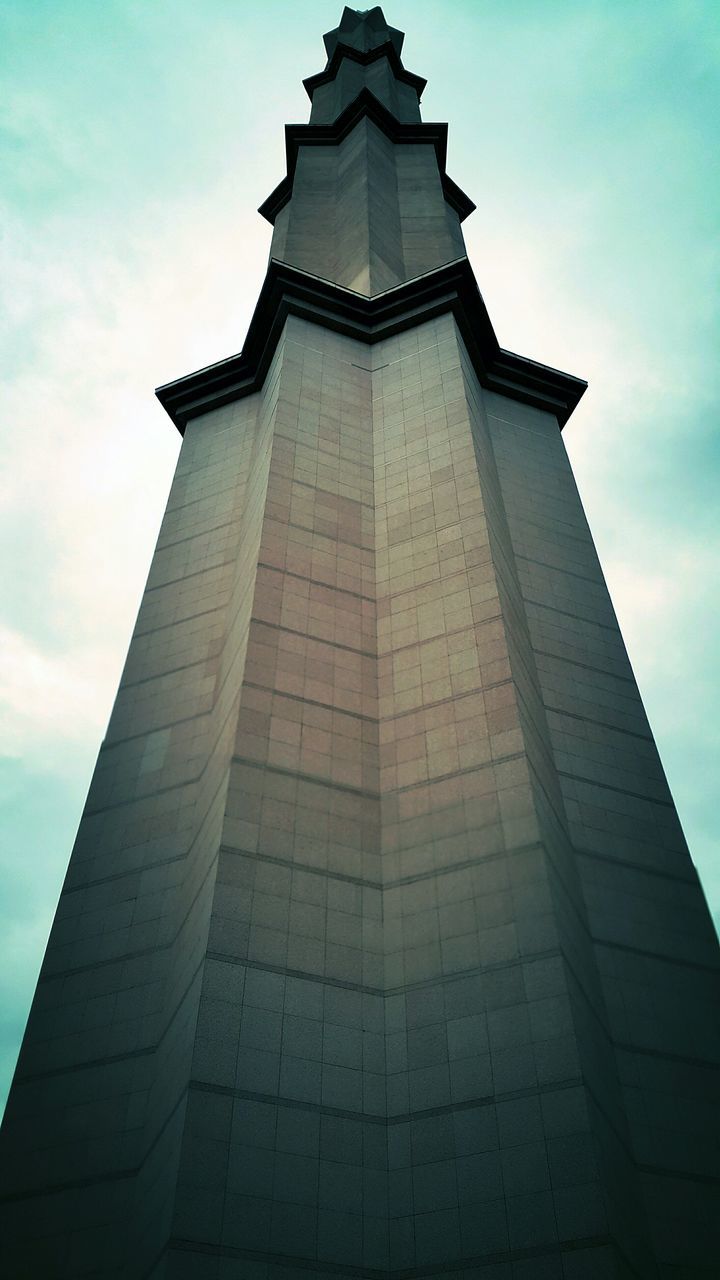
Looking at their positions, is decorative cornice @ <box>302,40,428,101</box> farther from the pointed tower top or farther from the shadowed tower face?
the shadowed tower face

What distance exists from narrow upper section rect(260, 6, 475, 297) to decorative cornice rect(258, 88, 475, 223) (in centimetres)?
6

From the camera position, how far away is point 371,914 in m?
19.9

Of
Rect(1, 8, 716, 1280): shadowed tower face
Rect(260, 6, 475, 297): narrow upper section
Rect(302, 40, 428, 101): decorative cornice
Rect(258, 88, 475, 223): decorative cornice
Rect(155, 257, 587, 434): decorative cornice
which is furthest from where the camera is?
Rect(302, 40, 428, 101): decorative cornice

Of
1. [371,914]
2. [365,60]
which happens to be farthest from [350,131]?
[371,914]

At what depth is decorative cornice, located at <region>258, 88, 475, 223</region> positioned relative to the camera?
177 feet

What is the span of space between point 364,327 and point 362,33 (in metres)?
40.7

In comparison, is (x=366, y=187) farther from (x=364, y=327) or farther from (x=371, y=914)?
(x=371, y=914)

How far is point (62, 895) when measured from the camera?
2392cm

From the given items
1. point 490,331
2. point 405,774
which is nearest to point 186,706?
point 405,774

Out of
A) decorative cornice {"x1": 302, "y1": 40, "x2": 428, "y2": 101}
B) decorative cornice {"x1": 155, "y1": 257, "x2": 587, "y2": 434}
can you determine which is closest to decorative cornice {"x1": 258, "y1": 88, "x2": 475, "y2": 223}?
decorative cornice {"x1": 302, "y1": 40, "x2": 428, "y2": 101}

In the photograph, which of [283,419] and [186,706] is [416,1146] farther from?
[283,419]

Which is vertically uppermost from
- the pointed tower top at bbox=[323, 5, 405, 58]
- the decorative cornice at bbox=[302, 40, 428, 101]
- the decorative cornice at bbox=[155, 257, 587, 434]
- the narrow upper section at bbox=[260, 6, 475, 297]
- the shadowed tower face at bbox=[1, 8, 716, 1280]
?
the pointed tower top at bbox=[323, 5, 405, 58]

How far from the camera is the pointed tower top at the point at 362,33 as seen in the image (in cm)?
6519

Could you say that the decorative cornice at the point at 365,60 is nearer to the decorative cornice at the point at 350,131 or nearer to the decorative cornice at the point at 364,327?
the decorative cornice at the point at 350,131
